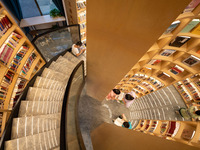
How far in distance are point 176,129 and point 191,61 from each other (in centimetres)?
253

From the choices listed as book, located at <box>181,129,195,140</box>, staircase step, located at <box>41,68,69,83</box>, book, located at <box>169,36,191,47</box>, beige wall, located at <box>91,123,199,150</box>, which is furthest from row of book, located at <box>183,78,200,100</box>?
staircase step, located at <box>41,68,69,83</box>

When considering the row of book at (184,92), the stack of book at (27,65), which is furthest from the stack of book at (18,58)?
the row of book at (184,92)

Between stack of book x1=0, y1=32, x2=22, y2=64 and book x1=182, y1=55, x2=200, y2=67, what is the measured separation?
19.0 feet

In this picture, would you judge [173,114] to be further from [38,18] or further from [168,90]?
[38,18]

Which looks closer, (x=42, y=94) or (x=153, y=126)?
(x=42, y=94)

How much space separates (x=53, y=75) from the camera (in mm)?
3354

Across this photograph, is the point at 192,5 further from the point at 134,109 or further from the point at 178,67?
the point at 134,109

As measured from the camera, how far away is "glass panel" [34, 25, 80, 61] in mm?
3865

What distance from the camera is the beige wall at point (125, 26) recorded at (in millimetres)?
814

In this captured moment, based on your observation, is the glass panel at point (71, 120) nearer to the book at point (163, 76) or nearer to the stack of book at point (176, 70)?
the stack of book at point (176, 70)

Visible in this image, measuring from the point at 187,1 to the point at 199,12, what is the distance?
1657 millimetres

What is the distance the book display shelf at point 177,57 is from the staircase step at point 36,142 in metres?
3.33

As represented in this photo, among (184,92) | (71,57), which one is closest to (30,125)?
(71,57)

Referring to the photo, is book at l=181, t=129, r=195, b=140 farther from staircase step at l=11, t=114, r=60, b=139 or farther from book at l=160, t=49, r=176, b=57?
staircase step at l=11, t=114, r=60, b=139
